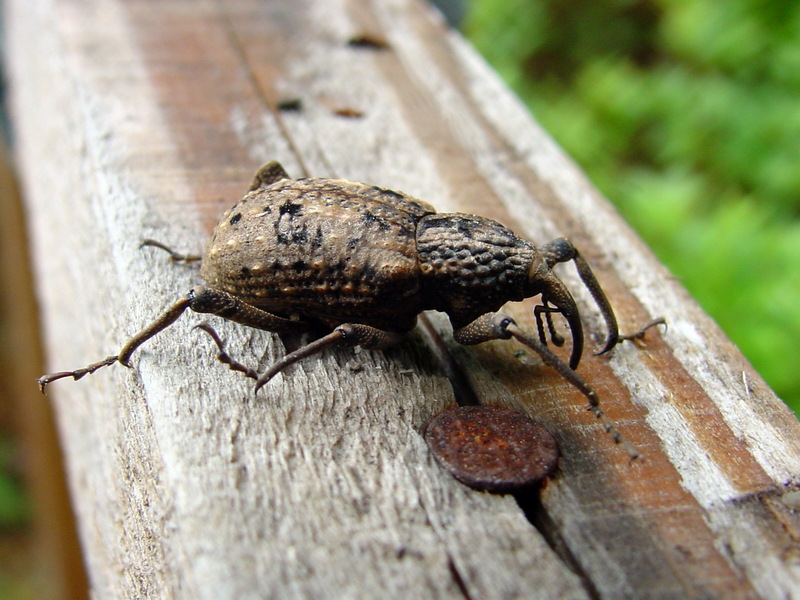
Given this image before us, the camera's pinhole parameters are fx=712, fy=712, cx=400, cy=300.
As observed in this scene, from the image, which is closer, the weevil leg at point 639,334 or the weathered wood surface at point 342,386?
the weathered wood surface at point 342,386

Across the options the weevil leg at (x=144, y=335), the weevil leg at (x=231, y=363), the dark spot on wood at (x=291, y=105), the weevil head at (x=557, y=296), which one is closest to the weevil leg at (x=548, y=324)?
the weevil head at (x=557, y=296)

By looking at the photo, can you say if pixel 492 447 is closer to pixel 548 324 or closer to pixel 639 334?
pixel 548 324

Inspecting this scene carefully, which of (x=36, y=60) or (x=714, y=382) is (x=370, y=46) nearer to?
(x=36, y=60)

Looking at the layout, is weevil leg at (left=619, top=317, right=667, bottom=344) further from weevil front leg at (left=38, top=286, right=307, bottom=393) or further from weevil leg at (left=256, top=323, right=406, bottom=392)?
weevil front leg at (left=38, top=286, right=307, bottom=393)

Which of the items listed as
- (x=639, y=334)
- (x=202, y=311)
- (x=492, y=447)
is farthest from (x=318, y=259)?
(x=639, y=334)

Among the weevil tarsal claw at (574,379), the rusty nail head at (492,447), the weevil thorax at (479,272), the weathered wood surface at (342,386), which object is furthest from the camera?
the weevil thorax at (479,272)

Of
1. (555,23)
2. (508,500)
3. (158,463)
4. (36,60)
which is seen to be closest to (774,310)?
(508,500)

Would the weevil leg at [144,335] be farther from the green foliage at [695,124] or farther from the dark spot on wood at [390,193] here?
the green foliage at [695,124]
